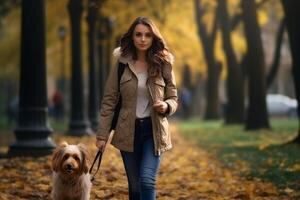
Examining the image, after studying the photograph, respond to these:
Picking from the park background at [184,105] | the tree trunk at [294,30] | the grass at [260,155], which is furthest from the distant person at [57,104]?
the tree trunk at [294,30]

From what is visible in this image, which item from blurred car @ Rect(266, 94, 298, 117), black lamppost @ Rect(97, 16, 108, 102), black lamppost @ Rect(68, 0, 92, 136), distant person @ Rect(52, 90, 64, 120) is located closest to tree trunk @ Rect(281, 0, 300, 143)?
black lamppost @ Rect(68, 0, 92, 136)

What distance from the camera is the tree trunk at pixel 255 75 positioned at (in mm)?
24828

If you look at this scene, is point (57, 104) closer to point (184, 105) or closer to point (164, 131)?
point (184, 105)

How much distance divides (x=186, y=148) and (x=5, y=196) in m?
10.6

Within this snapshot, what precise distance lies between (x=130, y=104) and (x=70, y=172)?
33.4 inches

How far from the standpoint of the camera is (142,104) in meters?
6.89

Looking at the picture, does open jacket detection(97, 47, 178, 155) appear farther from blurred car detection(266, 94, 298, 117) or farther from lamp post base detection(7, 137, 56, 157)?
blurred car detection(266, 94, 298, 117)

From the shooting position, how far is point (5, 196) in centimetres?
927

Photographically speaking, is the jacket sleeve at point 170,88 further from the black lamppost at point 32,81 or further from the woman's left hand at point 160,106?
the black lamppost at point 32,81

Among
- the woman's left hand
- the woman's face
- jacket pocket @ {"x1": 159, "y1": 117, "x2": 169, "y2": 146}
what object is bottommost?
jacket pocket @ {"x1": 159, "y1": 117, "x2": 169, "y2": 146}

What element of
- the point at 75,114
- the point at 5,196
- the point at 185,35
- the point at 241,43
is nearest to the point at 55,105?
the point at 185,35

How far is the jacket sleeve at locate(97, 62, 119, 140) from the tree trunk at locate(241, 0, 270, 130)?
59.6 ft

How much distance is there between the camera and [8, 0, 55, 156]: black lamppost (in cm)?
1443

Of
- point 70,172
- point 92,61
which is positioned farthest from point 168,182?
point 92,61
